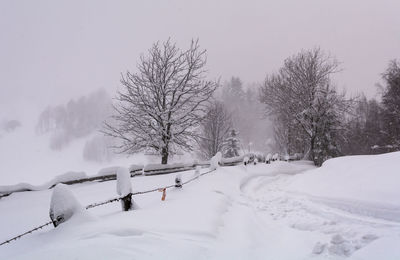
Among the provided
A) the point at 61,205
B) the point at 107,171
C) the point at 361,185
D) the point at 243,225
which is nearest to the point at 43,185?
the point at 107,171

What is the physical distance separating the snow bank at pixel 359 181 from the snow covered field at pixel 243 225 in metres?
0.03

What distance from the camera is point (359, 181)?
6.28 meters

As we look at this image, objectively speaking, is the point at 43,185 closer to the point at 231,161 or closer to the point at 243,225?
the point at 243,225

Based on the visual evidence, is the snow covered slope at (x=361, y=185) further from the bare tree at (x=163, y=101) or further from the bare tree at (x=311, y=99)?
Answer: the bare tree at (x=311, y=99)

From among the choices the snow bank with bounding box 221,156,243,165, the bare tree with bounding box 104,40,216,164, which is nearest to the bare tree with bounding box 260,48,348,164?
the snow bank with bounding box 221,156,243,165

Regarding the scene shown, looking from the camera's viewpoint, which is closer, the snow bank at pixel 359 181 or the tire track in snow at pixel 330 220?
the tire track in snow at pixel 330 220

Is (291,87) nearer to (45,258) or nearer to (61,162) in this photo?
(45,258)

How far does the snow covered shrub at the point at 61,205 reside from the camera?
13.7 feet

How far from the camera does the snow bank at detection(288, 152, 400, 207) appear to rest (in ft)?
17.2

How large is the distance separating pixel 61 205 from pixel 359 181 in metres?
7.06

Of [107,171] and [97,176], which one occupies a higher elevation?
[107,171]

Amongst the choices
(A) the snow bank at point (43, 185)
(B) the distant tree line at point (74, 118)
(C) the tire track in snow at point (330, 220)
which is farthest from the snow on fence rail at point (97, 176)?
(B) the distant tree line at point (74, 118)

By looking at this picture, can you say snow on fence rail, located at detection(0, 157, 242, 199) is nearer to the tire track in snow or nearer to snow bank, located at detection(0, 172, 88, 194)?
snow bank, located at detection(0, 172, 88, 194)

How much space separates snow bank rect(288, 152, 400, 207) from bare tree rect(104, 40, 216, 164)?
27.5ft
